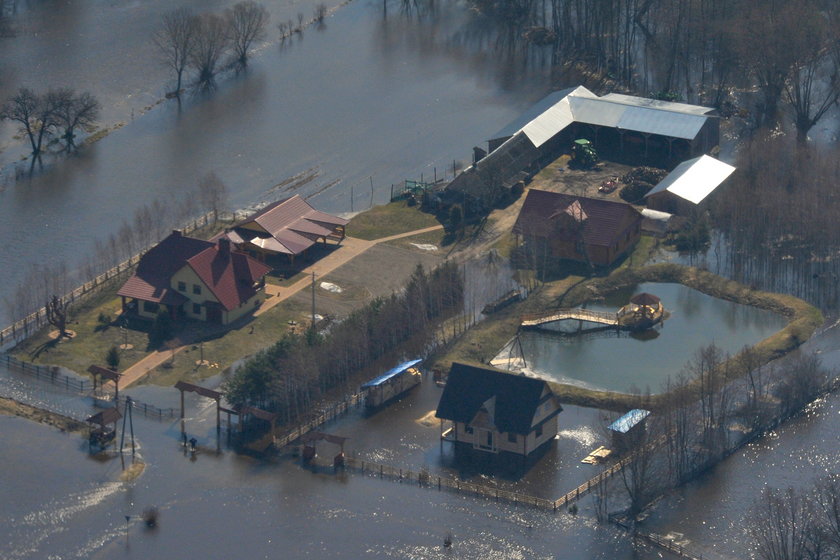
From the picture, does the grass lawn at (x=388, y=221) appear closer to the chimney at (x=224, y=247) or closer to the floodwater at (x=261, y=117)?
the floodwater at (x=261, y=117)

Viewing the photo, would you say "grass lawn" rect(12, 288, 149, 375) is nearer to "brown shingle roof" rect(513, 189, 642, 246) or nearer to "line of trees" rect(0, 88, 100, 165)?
"brown shingle roof" rect(513, 189, 642, 246)

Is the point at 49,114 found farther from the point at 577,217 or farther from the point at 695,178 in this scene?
the point at 695,178

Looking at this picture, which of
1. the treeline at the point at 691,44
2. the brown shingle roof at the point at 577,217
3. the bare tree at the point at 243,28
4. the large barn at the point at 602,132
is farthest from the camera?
the bare tree at the point at 243,28

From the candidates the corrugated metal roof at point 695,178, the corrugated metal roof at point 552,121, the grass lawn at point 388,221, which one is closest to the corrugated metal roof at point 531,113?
the corrugated metal roof at point 552,121

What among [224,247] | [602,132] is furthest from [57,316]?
[602,132]

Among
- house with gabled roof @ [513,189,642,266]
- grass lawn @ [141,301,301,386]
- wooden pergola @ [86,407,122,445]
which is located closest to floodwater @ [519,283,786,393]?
house with gabled roof @ [513,189,642,266]

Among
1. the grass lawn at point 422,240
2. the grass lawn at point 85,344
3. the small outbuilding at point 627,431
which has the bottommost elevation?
the grass lawn at point 85,344
